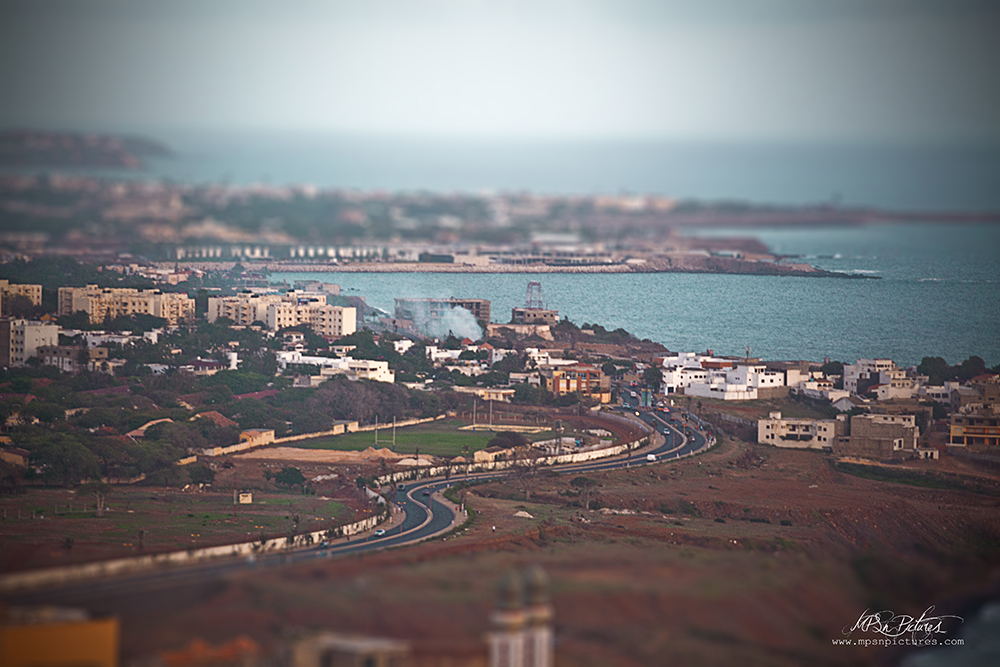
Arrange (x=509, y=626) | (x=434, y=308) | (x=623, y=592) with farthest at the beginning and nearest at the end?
(x=434, y=308), (x=623, y=592), (x=509, y=626)

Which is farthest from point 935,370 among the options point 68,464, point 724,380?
point 68,464

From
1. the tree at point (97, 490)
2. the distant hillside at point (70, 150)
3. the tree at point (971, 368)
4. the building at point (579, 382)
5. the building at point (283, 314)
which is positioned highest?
the distant hillside at point (70, 150)

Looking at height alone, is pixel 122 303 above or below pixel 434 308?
below

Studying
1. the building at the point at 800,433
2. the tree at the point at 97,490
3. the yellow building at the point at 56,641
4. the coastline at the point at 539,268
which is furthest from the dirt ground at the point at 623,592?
the coastline at the point at 539,268

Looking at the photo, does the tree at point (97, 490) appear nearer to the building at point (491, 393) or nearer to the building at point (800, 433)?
the building at point (491, 393)

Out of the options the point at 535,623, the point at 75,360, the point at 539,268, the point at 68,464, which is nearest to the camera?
the point at 535,623
